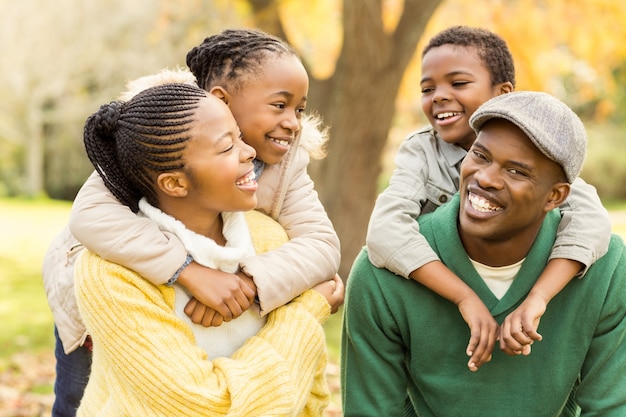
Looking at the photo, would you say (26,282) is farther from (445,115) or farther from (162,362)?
(162,362)

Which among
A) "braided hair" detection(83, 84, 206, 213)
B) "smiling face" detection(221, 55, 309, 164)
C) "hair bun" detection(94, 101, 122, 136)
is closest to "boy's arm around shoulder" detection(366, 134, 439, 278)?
"smiling face" detection(221, 55, 309, 164)

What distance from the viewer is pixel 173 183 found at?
2.35m

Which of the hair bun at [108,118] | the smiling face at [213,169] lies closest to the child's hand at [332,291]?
the smiling face at [213,169]

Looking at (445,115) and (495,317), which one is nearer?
(495,317)

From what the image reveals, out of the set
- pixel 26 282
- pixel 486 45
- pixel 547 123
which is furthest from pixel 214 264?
pixel 26 282

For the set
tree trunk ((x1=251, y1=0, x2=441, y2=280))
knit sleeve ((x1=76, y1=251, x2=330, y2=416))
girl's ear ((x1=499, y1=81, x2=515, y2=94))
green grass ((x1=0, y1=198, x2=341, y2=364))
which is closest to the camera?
knit sleeve ((x1=76, y1=251, x2=330, y2=416))

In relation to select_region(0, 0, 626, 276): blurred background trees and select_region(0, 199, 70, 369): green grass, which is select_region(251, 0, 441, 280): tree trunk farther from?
select_region(0, 199, 70, 369): green grass

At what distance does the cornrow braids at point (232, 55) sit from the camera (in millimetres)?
2662

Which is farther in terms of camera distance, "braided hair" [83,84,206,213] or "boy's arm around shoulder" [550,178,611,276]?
"boy's arm around shoulder" [550,178,611,276]

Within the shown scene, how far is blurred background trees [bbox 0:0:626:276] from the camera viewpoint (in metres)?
7.43

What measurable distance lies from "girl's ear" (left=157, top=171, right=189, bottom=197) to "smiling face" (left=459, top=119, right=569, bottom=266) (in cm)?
96

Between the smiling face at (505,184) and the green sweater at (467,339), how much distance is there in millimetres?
175

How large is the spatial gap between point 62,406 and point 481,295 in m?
1.67

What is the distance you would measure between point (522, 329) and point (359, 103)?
17.0 feet
